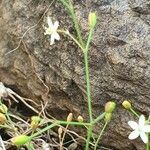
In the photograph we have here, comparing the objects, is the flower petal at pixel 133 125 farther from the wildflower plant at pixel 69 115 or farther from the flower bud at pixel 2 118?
the flower bud at pixel 2 118

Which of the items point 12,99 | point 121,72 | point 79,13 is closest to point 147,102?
point 121,72

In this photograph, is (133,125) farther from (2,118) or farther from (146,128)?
(2,118)

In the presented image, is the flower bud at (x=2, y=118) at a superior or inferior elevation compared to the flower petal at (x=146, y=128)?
inferior

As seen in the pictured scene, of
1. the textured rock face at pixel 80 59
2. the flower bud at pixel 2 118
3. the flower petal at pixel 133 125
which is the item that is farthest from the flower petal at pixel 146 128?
the flower bud at pixel 2 118

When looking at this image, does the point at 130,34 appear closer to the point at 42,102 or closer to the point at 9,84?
the point at 42,102

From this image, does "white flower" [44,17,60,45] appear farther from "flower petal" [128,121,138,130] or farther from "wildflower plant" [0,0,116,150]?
"flower petal" [128,121,138,130]

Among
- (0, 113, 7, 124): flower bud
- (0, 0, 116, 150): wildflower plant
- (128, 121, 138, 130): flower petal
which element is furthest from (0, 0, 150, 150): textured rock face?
(0, 113, 7, 124): flower bud

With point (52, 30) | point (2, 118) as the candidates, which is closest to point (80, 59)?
point (52, 30)

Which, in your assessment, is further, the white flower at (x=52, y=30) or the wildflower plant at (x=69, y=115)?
the white flower at (x=52, y=30)

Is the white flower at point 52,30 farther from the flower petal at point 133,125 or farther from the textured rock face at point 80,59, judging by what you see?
the flower petal at point 133,125
